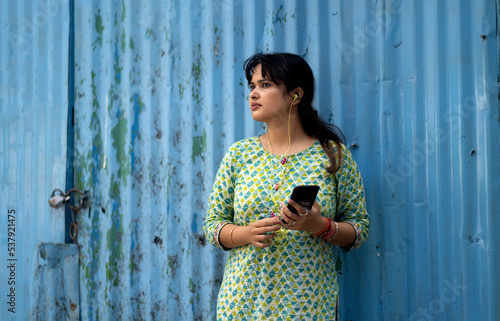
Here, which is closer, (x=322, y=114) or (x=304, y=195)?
(x=304, y=195)

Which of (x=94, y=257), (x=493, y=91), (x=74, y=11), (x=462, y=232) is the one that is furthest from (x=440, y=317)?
(x=74, y=11)

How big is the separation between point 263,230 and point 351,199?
51 centimetres

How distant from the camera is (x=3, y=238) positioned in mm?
4133

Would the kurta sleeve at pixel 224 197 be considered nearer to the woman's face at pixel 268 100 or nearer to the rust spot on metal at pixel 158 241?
the woman's face at pixel 268 100

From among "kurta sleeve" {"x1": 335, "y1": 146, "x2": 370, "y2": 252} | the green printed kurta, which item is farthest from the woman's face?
"kurta sleeve" {"x1": 335, "y1": 146, "x2": 370, "y2": 252}

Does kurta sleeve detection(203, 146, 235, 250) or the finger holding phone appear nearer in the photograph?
the finger holding phone

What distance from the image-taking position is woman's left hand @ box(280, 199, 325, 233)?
221cm

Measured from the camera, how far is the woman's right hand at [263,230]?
2.30 m

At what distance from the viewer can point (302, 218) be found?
2.23 metres

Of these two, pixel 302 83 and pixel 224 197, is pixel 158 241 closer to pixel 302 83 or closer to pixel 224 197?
pixel 224 197

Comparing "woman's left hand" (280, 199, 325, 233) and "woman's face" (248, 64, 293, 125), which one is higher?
"woman's face" (248, 64, 293, 125)

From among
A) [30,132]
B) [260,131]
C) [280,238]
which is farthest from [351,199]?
[30,132]

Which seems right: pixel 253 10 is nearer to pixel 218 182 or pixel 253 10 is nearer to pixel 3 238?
pixel 218 182

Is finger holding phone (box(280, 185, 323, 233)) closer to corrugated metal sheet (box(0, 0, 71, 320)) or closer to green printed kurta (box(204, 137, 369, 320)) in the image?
green printed kurta (box(204, 137, 369, 320))
